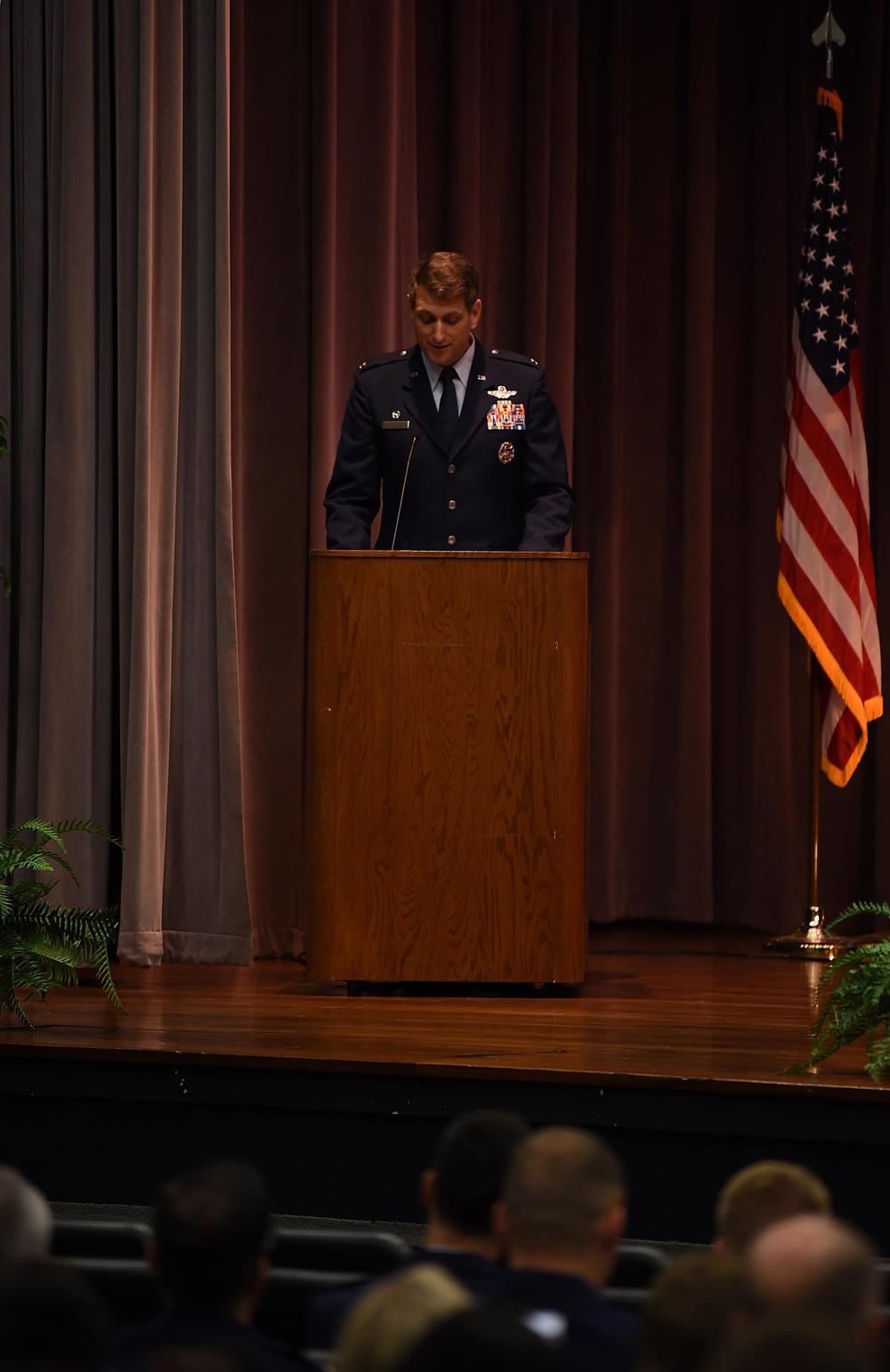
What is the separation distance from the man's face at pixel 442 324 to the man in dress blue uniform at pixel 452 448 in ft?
0.20

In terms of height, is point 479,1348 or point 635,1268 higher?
point 479,1348

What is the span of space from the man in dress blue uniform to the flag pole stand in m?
1.40

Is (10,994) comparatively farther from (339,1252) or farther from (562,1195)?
(562,1195)

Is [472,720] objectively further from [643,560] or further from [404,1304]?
[404,1304]

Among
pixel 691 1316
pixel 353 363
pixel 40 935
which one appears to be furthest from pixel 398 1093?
pixel 353 363

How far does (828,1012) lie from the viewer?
10.6ft

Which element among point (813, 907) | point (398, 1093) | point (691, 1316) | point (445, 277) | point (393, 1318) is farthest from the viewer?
point (813, 907)

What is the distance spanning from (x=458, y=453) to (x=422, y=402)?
0.16m

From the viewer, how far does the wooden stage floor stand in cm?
312

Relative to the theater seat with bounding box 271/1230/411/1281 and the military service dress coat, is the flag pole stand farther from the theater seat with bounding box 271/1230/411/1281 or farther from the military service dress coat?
the theater seat with bounding box 271/1230/411/1281

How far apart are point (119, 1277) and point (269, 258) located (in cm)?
399

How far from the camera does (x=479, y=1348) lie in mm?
1333

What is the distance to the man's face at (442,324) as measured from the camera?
4309 millimetres

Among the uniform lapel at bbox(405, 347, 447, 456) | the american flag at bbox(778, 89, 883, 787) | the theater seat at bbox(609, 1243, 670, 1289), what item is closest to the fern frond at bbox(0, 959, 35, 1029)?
the uniform lapel at bbox(405, 347, 447, 456)
